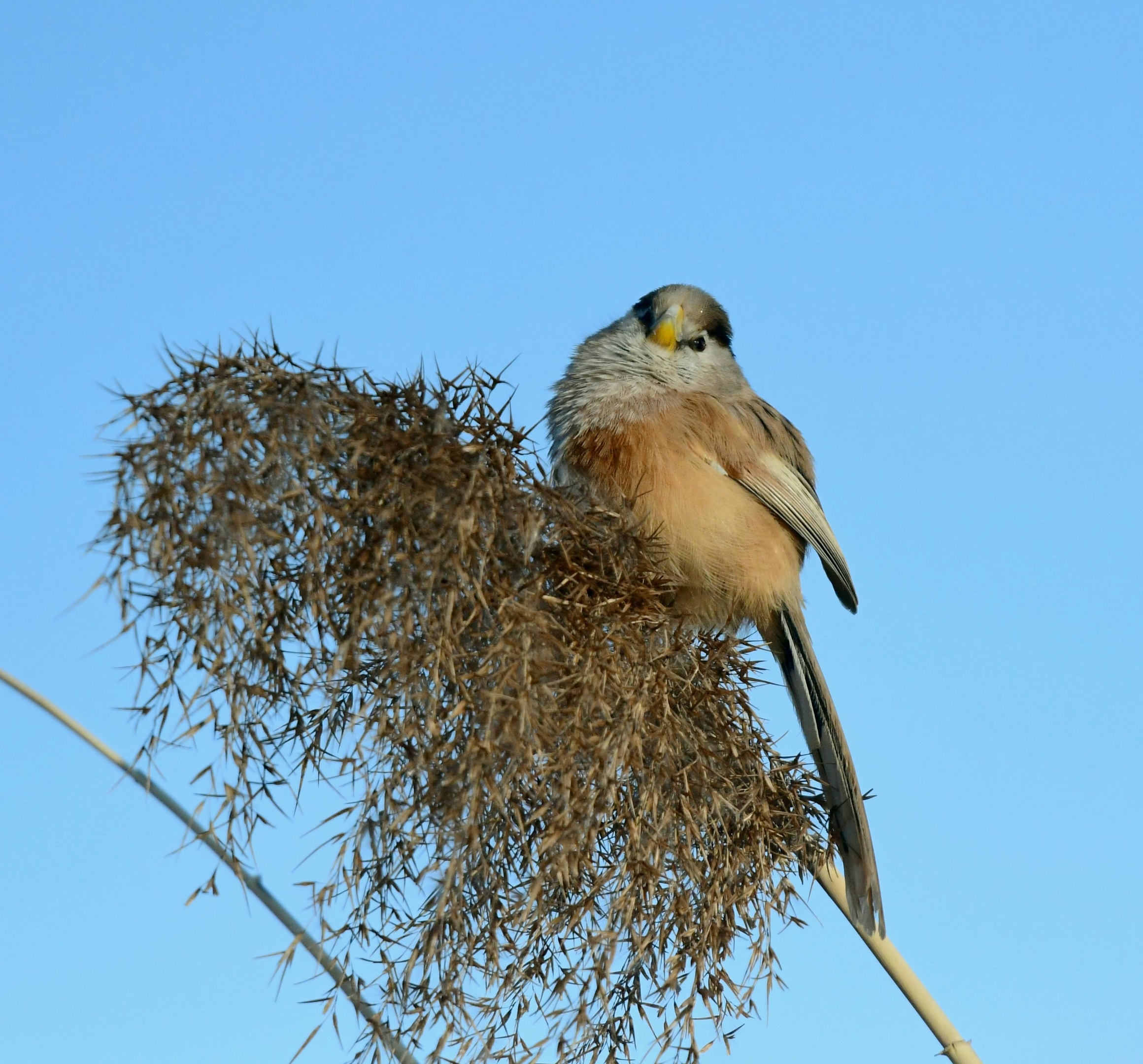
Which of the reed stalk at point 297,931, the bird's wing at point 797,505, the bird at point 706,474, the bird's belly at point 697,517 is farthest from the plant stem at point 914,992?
the bird's wing at point 797,505

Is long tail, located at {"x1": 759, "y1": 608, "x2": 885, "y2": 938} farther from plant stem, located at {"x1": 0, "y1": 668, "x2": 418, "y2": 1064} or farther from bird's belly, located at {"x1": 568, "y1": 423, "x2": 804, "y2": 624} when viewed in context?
plant stem, located at {"x1": 0, "y1": 668, "x2": 418, "y2": 1064}

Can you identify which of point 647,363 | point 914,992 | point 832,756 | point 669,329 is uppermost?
point 669,329

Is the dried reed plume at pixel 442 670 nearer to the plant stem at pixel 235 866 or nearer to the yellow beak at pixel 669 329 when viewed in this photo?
the plant stem at pixel 235 866

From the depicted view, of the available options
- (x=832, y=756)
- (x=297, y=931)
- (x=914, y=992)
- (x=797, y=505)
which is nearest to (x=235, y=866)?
(x=297, y=931)

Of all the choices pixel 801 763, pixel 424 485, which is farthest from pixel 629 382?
pixel 424 485

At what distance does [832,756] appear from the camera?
3107mm

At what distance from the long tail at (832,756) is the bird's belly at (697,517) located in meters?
0.12

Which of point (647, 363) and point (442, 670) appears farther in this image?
point (647, 363)

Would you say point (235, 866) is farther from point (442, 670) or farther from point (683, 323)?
point (683, 323)

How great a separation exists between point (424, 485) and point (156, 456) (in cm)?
43

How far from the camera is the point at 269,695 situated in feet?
6.23

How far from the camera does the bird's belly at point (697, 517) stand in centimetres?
334

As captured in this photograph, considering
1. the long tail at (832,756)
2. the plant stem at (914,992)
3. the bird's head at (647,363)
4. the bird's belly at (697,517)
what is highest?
the bird's head at (647,363)

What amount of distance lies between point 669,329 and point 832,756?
152 cm
